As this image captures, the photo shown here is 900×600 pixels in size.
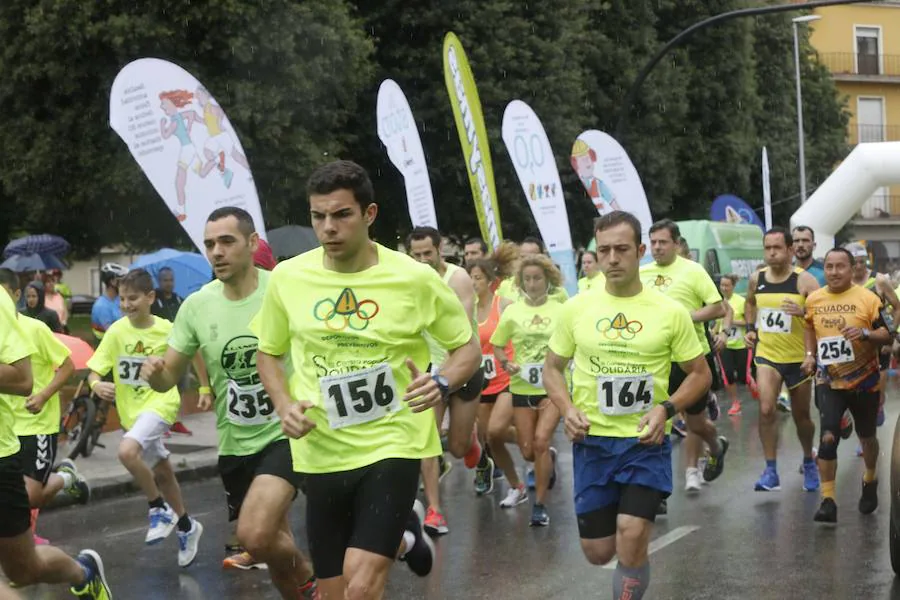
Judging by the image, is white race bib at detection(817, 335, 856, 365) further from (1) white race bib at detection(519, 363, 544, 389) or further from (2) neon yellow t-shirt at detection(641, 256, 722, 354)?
(1) white race bib at detection(519, 363, 544, 389)

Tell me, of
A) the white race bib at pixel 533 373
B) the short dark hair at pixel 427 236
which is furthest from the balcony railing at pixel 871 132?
the short dark hair at pixel 427 236

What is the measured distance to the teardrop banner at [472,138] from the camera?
54.9 ft

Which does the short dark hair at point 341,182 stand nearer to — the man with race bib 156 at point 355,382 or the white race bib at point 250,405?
the man with race bib 156 at point 355,382

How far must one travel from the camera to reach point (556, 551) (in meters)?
8.84

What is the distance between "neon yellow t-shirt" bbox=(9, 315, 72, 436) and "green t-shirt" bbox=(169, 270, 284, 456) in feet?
4.55

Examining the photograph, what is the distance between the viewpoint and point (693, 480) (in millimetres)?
11102

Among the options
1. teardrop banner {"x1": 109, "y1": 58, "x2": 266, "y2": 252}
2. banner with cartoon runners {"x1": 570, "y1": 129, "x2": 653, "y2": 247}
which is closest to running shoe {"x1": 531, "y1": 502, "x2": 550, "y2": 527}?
teardrop banner {"x1": 109, "y1": 58, "x2": 266, "y2": 252}

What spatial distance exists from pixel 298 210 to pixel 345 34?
393cm

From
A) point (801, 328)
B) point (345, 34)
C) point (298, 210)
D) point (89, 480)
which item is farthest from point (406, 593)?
point (298, 210)

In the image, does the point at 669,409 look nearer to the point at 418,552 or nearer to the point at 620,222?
the point at 620,222

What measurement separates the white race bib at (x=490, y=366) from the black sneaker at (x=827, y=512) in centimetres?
264

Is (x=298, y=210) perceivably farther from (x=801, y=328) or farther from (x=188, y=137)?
(x=801, y=328)

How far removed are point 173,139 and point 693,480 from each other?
5101 millimetres

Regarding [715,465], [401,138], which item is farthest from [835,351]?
[401,138]
